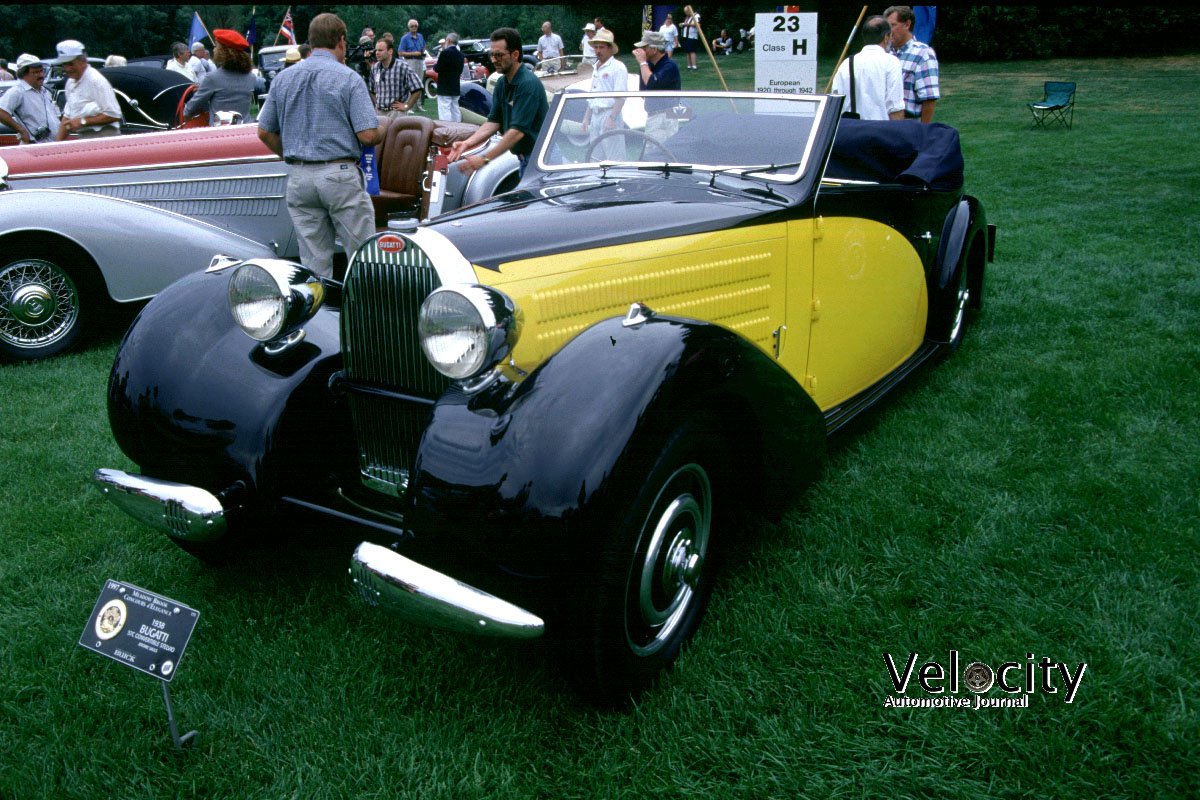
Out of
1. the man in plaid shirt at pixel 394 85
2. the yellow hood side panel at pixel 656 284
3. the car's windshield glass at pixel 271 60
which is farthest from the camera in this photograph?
the car's windshield glass at pixel 271 60

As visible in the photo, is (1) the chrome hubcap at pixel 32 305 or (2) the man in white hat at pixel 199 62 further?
(2) the man in white hat at pixel 199 62

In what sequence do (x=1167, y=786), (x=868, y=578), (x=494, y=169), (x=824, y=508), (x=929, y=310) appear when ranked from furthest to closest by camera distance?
(x=494, y=169), (x=929, y=310), (x=824, y=508), (x=868, y=578), (x=1167, y=786)

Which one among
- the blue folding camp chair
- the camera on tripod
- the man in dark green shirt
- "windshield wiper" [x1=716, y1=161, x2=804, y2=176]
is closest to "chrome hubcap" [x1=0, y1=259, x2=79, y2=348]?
the man in dark green shirt

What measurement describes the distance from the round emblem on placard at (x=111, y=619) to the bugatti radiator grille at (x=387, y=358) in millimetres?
791

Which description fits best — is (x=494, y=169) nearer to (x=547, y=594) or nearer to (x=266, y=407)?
(x=266, y=407)

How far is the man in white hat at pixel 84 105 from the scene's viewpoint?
305 inches

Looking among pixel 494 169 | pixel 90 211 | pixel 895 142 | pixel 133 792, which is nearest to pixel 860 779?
pixel 133 792

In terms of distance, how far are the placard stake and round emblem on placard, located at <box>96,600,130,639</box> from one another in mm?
200

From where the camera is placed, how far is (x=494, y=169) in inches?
287

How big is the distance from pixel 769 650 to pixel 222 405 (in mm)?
1772

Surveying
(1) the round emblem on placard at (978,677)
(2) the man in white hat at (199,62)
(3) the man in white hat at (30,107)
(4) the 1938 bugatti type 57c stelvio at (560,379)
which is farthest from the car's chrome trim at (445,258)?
(2) the man in white hat at (199,62)

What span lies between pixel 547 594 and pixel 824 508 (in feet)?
5.42

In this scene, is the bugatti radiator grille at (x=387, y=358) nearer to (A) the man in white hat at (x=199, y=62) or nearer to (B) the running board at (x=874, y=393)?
(B) the running board at (x=874, y=393)

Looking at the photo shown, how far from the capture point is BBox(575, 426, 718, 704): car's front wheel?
2150mm
